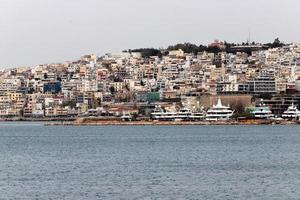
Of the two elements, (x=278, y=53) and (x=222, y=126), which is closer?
(x=222, y=126)

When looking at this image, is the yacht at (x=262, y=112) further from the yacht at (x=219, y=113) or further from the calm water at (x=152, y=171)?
the calm water at (x=152, y=171)

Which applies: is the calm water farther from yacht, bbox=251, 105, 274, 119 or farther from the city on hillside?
the city on hillside

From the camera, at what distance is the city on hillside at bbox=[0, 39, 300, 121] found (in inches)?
3578

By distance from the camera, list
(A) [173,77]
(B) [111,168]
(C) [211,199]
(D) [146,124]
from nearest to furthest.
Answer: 1. (C) [211,199]
2. (B) [111,168]
3. (D) [146,124]
4. (A) [173,77]

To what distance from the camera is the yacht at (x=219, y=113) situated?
278 ft

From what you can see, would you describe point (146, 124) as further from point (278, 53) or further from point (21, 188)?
point (21, 188)

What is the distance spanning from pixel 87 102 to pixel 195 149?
2513 inches

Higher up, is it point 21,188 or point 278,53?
point 278,53

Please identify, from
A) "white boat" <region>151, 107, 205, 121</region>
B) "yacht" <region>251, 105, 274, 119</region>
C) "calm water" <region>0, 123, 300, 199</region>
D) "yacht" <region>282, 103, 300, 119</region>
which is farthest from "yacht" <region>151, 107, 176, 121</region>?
"calm water" <region>0, 123, 300, 199</region>

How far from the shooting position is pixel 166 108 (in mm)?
92562

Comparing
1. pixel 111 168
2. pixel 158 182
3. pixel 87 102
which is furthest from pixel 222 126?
pixel 158 182

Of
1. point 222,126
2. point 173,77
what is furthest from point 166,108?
point 173,77

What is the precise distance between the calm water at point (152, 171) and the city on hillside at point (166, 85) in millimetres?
41521

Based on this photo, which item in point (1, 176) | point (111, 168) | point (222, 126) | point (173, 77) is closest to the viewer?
point (1, 176)
